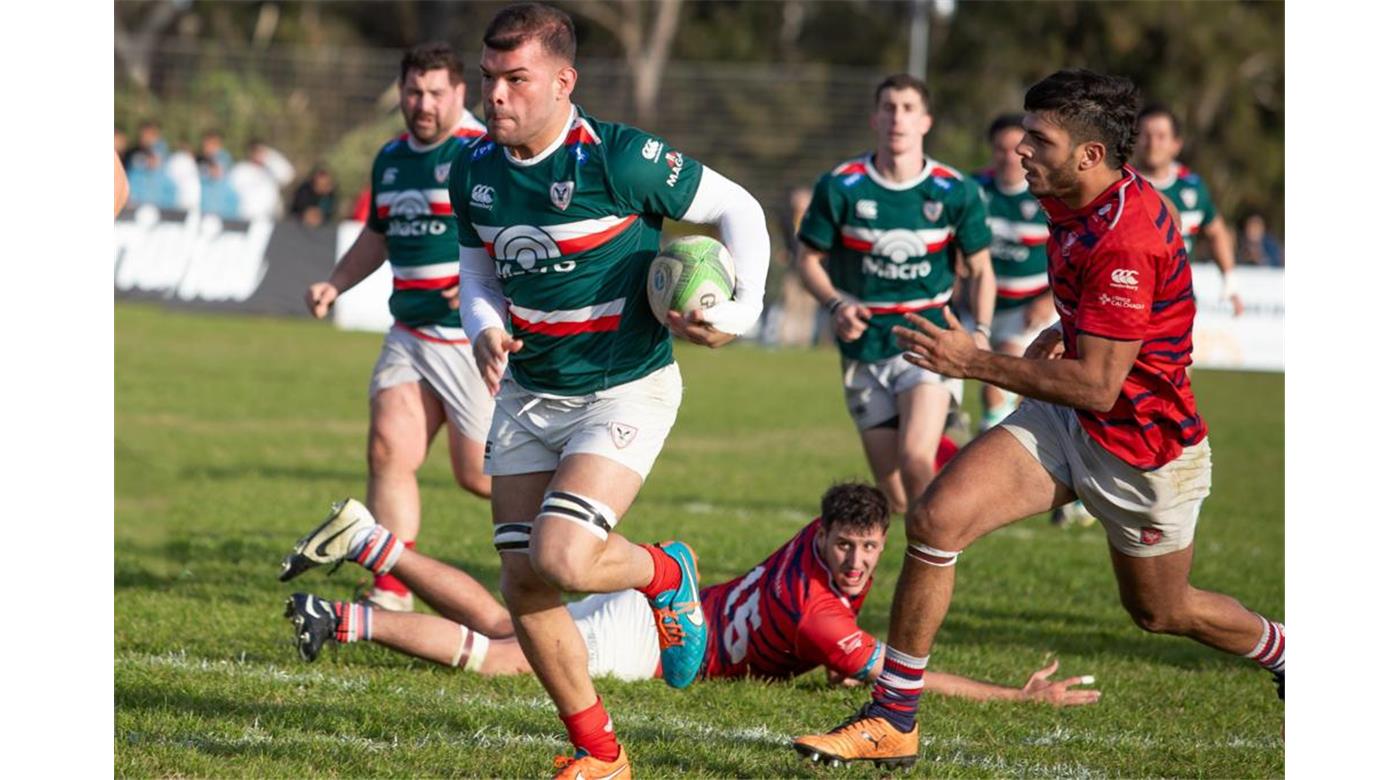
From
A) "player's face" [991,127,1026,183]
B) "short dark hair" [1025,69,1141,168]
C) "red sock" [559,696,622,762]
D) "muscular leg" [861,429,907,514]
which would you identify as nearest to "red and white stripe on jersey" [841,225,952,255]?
"muscular leg" [861,429,907,514]

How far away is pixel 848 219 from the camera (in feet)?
28.9

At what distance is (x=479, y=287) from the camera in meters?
5.48

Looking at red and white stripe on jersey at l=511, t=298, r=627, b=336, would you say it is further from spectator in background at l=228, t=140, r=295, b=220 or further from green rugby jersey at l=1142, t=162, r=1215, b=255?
spectator in background at l=228, t=140, r=295, b=220

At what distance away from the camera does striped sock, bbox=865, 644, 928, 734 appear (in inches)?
218

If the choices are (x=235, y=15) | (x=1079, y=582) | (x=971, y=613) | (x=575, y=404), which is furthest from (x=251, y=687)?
(x=235, y=15)

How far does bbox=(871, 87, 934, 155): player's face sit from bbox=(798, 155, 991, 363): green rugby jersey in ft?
0.58

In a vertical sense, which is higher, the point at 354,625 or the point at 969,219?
the point at 969,219

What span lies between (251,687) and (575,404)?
190 centimetres

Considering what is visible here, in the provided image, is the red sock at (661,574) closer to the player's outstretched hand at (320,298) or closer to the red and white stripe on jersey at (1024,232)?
the player's outstretched hand at (320,298)

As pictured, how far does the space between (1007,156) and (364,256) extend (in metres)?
4.79

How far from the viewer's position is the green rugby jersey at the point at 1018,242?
11086 millimetres

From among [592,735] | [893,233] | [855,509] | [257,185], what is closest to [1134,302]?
[855,509]

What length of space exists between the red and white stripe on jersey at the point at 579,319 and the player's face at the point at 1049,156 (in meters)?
1.37

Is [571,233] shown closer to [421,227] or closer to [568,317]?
[568,317]
